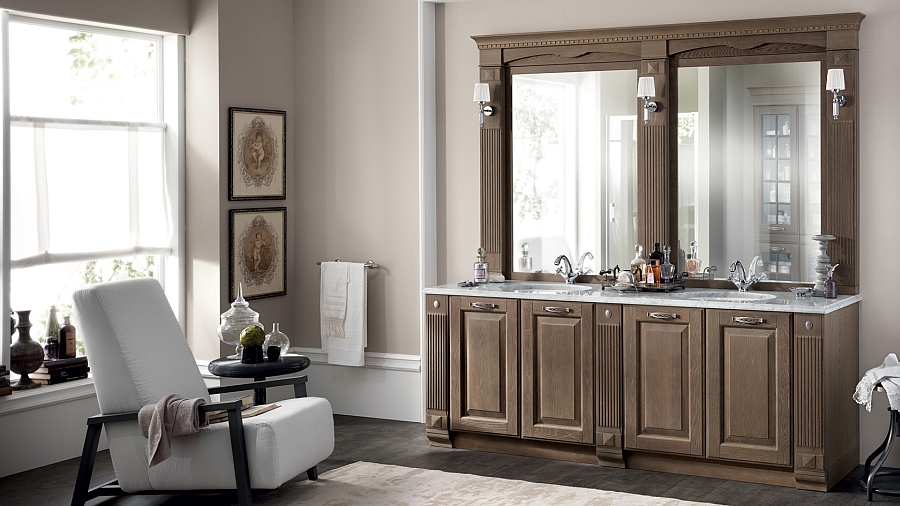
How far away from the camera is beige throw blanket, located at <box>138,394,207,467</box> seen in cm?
418

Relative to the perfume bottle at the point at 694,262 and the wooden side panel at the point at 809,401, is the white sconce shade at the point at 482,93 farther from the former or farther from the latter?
the wooden side panel at the point at 809,401

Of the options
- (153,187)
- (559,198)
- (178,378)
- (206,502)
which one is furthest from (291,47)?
(206,502)

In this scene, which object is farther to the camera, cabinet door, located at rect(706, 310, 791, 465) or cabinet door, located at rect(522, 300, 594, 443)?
cabinet door, located at rect(522, 300, 594, 443)

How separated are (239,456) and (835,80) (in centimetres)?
336

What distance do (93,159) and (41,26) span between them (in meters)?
0.76

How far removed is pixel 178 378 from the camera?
14.9 feet

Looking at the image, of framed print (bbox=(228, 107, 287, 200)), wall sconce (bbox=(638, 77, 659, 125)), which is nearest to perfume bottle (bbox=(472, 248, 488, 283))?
wall sconce (bbox=(638, 77, 659, 125))

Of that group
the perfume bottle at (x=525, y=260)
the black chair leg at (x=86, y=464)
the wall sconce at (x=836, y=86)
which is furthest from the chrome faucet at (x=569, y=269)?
the black chair leg at (x=86, y=464)

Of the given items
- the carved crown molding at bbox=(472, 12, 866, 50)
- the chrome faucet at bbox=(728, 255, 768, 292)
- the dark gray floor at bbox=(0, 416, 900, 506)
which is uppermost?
the carved crown molding at bbox=(472, 12, 866, 50)

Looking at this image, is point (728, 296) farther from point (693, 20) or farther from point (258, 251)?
point (258, 251)

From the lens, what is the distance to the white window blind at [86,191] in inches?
204

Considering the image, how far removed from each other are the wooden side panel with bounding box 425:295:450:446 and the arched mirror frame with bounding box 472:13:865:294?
56 centimetres

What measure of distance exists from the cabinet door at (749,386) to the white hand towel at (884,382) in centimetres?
35

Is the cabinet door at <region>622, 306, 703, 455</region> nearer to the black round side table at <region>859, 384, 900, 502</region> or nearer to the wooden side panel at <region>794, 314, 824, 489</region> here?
the wooden side panel at <region>794, 314, 824, 489</region>
